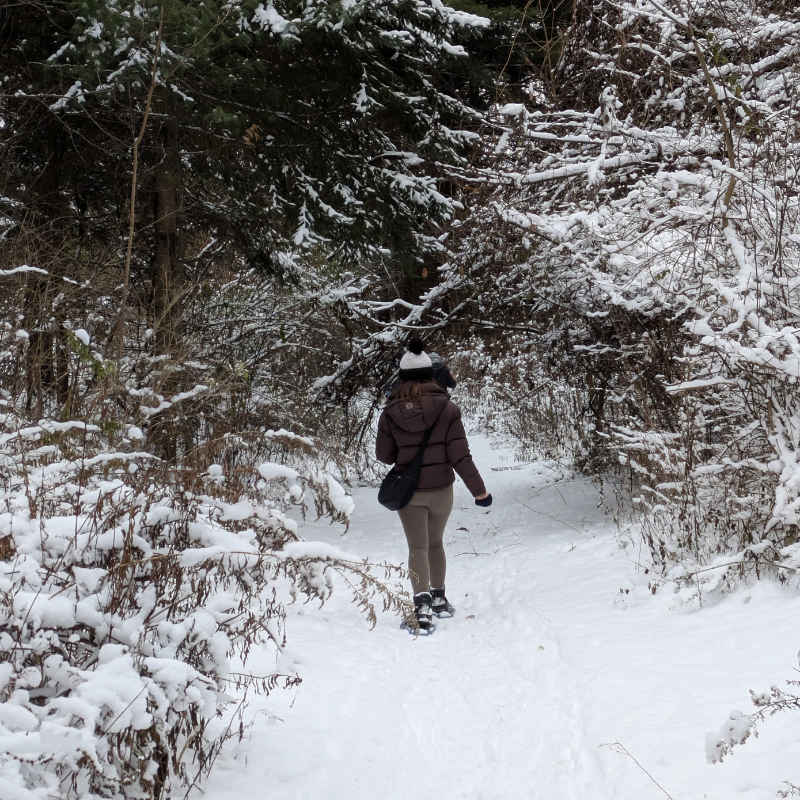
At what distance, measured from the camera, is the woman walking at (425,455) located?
5.29 m

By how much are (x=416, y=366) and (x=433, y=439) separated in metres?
0.54

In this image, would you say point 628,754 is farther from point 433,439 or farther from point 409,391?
point 409,391

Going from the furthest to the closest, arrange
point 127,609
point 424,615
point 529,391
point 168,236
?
point 529,391 < point 168,236 < point 424,615 < point 127,609

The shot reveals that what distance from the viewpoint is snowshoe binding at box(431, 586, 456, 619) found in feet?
18.0

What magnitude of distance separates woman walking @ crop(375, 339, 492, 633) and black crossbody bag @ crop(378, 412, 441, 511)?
3 cm

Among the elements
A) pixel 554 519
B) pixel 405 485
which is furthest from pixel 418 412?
pixel 554 519

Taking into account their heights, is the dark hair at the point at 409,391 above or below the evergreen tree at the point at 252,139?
below

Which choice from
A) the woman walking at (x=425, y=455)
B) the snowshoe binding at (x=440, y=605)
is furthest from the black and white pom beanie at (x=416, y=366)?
the snowshoe binding at (x=440, y=605)

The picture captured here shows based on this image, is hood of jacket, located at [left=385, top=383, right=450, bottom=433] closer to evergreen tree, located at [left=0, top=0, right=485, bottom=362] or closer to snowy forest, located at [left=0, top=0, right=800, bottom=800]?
snowy forest, located at [left=0, top=0, right=800, bottom=800]

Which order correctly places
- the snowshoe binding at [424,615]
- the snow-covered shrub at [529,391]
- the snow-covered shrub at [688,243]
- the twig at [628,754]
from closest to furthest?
the twig at [628,754]
the snow-covered shrub at [688,243]
the snowshoe binding at [424,615]
the snow-covered shrub at [529,391]

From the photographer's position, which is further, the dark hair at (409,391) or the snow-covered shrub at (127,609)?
the dark hair at (409,391)

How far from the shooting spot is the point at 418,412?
529 centimetres

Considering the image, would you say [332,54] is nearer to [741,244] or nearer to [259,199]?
[259,199]

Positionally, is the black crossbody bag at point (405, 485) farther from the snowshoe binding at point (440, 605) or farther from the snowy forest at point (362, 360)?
the snowy forest at point (362, 360)
